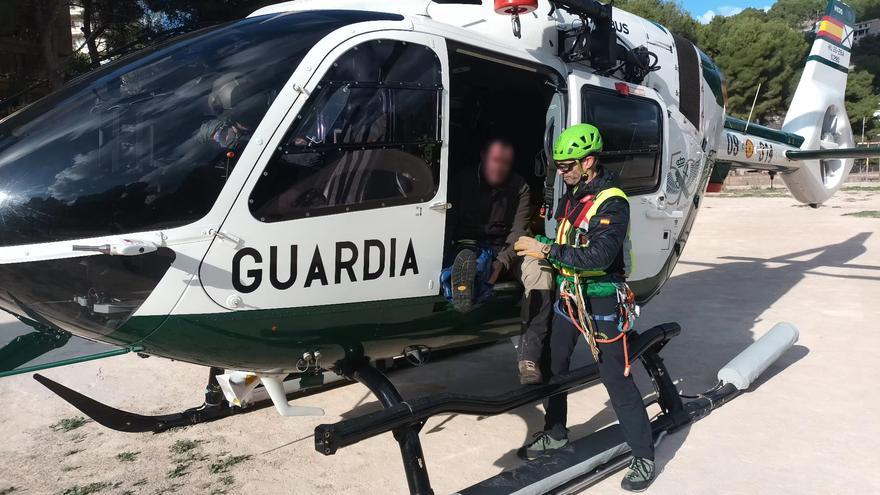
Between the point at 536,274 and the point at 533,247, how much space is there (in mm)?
381

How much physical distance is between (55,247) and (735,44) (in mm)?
39672

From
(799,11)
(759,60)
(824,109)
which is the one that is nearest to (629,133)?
(824,109)

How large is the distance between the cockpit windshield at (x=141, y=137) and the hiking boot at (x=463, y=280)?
1.20 metres

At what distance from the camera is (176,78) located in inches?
Answer: 108

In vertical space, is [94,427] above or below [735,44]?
below

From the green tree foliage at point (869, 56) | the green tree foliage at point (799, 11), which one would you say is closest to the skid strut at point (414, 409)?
the green tree foliage at point (869, 56)

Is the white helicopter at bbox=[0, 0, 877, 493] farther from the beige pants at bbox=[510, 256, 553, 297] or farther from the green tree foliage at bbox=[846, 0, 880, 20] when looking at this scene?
the green tree foliage at bbox=[846, 0, 880, 20]

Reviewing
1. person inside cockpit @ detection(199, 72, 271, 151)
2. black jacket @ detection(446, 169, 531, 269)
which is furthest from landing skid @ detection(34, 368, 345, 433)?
black jacket @ detection(446, 169, 531, 269)

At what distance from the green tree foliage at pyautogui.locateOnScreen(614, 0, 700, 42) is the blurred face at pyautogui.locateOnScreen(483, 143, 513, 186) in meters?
31.9

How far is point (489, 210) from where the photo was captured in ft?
12.5

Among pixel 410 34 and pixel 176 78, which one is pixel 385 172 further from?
pixel 176 78

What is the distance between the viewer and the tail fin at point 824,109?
8055 millimetres

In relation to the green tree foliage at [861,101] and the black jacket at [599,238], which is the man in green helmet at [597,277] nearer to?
the black jacket at [599,238]

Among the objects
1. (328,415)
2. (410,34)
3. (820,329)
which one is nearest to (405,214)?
(410,34)
